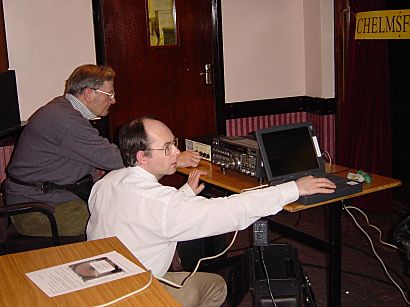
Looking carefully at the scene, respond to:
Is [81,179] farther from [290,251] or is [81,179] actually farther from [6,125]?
[290,251]

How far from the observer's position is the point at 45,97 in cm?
447

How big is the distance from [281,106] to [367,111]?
842 mm

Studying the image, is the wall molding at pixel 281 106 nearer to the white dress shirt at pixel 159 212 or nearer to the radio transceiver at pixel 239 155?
the radio transceiver at pixel 239 155

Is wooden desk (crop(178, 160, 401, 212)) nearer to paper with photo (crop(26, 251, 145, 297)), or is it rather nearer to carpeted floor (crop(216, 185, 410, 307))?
carpeted floor (crop(216, 185, 410, 307))

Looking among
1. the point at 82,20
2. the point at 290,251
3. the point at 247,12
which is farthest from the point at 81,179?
the point at 247,12

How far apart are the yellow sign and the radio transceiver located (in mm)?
1707

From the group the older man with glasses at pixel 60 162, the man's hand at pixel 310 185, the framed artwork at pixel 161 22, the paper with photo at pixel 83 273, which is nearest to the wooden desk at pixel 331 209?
the man's hand at pixel 310 185

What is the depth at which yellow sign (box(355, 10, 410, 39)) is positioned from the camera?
14.4 ft

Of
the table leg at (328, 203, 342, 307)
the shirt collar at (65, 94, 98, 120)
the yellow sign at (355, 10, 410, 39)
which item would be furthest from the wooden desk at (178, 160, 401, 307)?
the yellow sign at (355, 10, 410, 39)

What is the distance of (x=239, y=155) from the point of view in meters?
3.23

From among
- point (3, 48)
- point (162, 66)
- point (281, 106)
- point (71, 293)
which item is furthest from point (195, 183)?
point (281, 106)

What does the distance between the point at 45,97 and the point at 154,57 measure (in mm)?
908

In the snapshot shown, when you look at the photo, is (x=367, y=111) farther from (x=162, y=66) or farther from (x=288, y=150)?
(x=288, y=150)

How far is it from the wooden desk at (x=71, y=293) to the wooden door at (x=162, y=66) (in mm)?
2603
